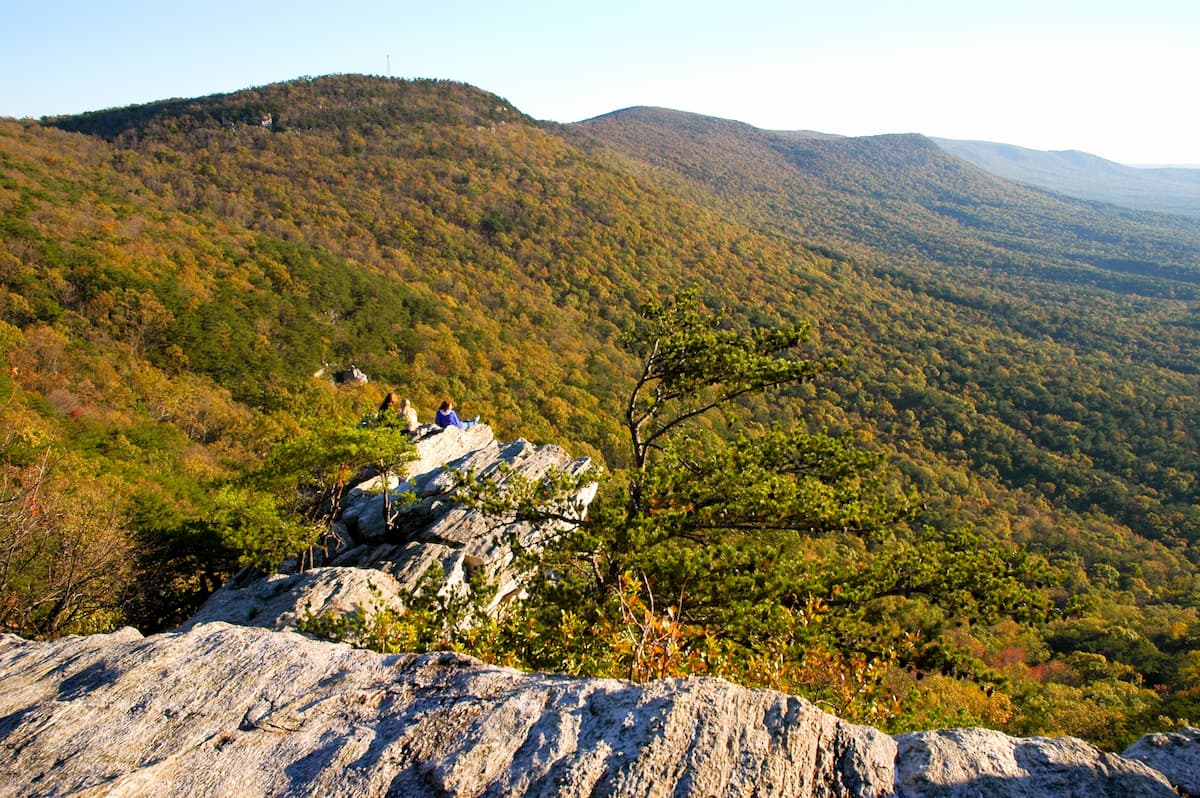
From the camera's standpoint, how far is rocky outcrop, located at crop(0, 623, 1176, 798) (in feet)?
11.2

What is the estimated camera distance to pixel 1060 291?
355 feet

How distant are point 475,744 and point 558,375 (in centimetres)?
5197

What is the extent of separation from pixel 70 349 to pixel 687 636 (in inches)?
1362

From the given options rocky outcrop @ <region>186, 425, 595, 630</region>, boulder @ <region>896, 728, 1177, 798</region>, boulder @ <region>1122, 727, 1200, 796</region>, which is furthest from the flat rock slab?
rocky outcrop @ <region>186, 425, 595, 630</region>

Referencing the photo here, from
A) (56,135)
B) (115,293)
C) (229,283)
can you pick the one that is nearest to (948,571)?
(115,293)

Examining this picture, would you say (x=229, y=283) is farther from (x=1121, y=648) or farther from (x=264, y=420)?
(x=1121, y=648)

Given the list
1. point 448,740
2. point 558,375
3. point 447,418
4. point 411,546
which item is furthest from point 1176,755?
point 558,375

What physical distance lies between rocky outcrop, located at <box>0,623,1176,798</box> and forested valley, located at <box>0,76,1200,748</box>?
159 cm

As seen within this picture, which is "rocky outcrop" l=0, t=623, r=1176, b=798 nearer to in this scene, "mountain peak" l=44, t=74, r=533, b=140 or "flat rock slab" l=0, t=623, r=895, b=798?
"flat rock slab" l=0, t=623, r=895, b=798

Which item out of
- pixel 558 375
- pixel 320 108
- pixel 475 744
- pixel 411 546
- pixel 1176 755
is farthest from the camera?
pixel 320 108

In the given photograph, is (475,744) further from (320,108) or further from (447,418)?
(320,108)

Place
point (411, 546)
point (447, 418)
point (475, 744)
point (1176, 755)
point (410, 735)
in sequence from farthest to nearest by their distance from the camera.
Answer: point (447, 418)
point (411, 546)
point (410, 735)
point (475, 744)
point (1176, 755)

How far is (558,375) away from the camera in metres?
55.4

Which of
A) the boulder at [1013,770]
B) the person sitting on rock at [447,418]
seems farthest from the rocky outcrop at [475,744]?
the person sitting on rock at [447,418]
